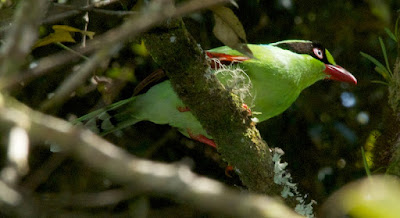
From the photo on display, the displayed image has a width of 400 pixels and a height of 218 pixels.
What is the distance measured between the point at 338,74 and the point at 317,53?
20 centimetres

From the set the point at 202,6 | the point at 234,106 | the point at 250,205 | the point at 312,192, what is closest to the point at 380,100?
the point at 312,192

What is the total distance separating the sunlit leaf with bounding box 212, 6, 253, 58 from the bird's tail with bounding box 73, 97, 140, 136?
1480 mm

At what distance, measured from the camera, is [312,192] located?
4.22 meters

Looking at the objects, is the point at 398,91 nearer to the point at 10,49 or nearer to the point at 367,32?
the point at 367,32

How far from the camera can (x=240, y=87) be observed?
3170 millimetres

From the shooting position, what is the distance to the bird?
3316mm

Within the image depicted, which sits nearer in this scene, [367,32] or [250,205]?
[250,205]

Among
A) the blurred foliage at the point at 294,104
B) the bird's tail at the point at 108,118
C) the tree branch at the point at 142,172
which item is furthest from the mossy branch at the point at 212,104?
the tree branch at the point at 142,172

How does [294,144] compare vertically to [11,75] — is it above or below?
below

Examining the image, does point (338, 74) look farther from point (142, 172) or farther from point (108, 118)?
point (142, 172)

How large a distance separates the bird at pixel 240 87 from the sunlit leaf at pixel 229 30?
1005mm

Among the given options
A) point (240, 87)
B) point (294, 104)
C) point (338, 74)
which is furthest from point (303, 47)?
point (240, 87)

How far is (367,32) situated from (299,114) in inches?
34.6

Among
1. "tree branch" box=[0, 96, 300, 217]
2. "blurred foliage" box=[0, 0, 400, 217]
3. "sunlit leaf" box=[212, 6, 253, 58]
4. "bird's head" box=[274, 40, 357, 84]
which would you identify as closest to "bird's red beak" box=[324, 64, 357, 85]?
"bird's head" box=[274, 40, 357, 84]
